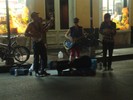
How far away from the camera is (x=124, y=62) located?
1400cm

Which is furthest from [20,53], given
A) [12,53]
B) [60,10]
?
[60,10]

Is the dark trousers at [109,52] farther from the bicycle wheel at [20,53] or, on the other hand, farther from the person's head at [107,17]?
the bicycle wheel at [20,53]

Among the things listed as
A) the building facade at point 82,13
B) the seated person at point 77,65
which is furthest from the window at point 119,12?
the seated person at point 77,65

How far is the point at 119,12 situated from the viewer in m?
19.2

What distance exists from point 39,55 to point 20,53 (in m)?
2.34

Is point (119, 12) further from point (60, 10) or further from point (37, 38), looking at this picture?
point (37, 38)

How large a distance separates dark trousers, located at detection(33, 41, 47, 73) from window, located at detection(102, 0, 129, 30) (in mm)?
8814

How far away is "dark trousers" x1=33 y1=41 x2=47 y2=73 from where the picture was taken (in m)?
10.6

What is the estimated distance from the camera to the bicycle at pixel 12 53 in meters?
12.7

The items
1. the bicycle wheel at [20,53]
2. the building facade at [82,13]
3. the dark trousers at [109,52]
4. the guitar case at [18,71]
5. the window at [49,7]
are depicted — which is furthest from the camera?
the window at [49,7]

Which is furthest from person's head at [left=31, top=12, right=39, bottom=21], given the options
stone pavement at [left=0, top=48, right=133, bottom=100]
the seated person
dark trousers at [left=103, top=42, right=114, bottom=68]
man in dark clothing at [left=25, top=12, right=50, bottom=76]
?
dark trousers at [left=103, top=42, right=114, bottom=68]

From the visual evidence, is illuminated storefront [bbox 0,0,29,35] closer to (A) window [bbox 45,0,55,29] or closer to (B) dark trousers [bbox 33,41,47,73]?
(A) window [bbox 45,0,55,29]

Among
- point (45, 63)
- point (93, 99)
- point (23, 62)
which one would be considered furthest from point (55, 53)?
point (93, 99)

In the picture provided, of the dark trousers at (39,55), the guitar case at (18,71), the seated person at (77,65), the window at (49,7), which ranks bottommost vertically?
the guitar case at (18,71)
